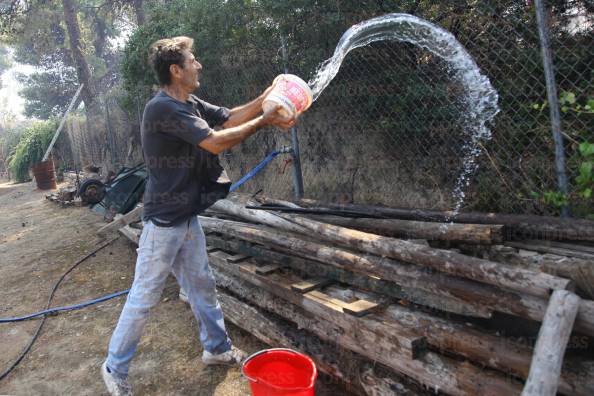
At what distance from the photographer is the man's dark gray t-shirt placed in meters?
2.77

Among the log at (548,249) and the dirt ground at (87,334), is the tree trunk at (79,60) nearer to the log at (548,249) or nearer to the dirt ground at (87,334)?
the dirt ground at (87,334)

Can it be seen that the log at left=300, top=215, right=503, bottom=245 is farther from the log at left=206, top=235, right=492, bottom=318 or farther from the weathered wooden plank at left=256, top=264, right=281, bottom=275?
the weathered wooden plank at left=256, top=264, right=281, bottom=275

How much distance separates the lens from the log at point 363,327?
2408 millimetres

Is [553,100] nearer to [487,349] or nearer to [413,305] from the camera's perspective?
[413,305]

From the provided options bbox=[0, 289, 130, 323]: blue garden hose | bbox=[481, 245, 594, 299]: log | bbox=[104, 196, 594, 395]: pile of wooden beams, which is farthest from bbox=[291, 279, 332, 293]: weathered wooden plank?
A: bbox=[0, 289, 130, 323]: blue garden hose

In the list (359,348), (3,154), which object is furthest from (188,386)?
(3,154)

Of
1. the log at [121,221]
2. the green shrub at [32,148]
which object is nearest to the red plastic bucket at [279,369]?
the log at [121,221]

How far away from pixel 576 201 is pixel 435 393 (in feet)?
5.95

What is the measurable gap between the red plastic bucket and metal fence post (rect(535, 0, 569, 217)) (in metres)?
2.10

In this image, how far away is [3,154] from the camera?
2580cm

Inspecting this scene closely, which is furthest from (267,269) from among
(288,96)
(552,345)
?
(552,345)

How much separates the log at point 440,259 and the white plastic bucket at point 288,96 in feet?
3.23

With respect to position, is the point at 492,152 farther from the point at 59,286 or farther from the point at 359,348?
the point at 59,286

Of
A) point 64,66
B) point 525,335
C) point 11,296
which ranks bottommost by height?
point 11,296
